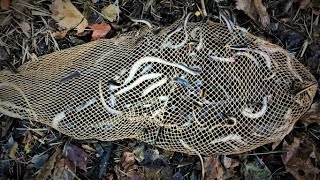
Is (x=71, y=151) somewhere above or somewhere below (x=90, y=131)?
below

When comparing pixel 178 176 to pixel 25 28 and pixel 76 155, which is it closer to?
pixel 76 155

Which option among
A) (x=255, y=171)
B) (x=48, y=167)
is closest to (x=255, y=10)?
(x=255, y=171)

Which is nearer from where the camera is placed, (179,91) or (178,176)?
(179,91)

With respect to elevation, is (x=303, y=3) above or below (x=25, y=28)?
above

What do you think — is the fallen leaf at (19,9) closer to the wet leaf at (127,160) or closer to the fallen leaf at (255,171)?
the wet leaf at (127,160)

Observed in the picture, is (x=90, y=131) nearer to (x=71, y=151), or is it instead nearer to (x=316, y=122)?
(x=71, y=151)

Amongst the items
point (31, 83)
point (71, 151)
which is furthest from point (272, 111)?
point (31, 83)

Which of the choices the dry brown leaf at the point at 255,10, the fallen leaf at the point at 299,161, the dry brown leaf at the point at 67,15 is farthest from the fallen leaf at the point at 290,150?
the dry brown leaf at the point at 67,15
